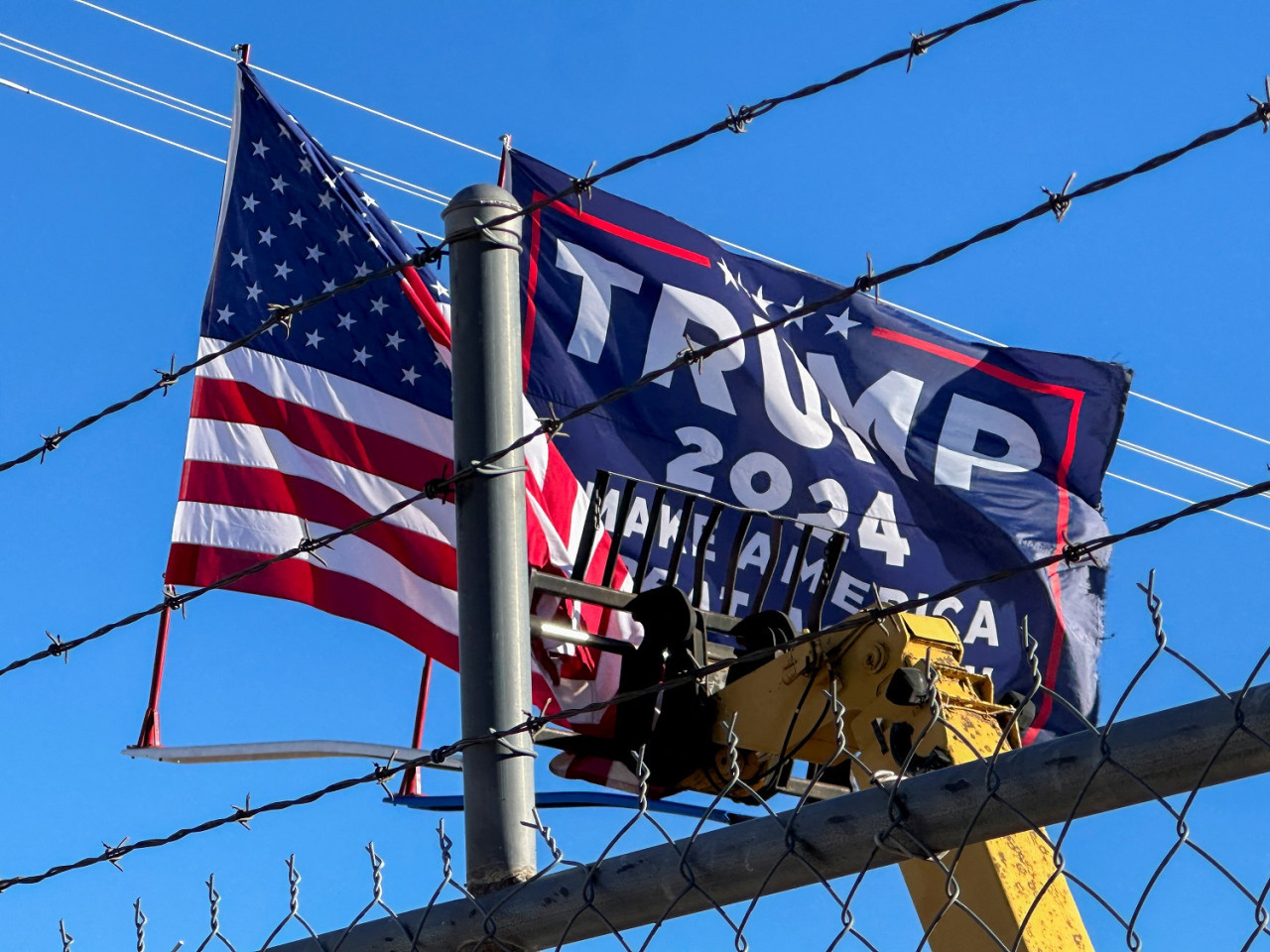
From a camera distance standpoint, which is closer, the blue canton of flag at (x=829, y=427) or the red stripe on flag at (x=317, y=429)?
the red stripe on flag at (x=317, y=429)

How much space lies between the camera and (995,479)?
33.2ft

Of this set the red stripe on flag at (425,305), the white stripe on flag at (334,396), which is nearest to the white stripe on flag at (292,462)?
the white stripe on flag at (334,396)

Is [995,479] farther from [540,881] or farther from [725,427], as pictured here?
[540,881]

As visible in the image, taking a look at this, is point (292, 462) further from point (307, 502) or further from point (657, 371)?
point (657, 371)

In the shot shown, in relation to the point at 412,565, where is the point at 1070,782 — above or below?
below

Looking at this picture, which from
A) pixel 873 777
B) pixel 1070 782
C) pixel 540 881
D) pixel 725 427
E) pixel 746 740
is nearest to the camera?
pixel 1070 782

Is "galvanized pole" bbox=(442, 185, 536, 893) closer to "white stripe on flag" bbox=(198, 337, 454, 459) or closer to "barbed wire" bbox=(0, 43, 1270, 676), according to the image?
"barbed wire" bbox=(0, 43, 1270, 676)

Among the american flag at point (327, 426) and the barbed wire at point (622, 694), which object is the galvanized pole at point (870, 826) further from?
the american flag at point (327, 426)

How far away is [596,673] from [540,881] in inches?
176

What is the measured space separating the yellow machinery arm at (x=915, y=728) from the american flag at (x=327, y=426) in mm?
1071

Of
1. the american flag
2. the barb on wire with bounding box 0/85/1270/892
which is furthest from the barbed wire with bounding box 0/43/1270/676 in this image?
the american flag

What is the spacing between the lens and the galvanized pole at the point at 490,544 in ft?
10.1

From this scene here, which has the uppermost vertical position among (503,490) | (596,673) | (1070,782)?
(596,673)

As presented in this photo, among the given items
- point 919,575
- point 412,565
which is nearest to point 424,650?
point 412,565
